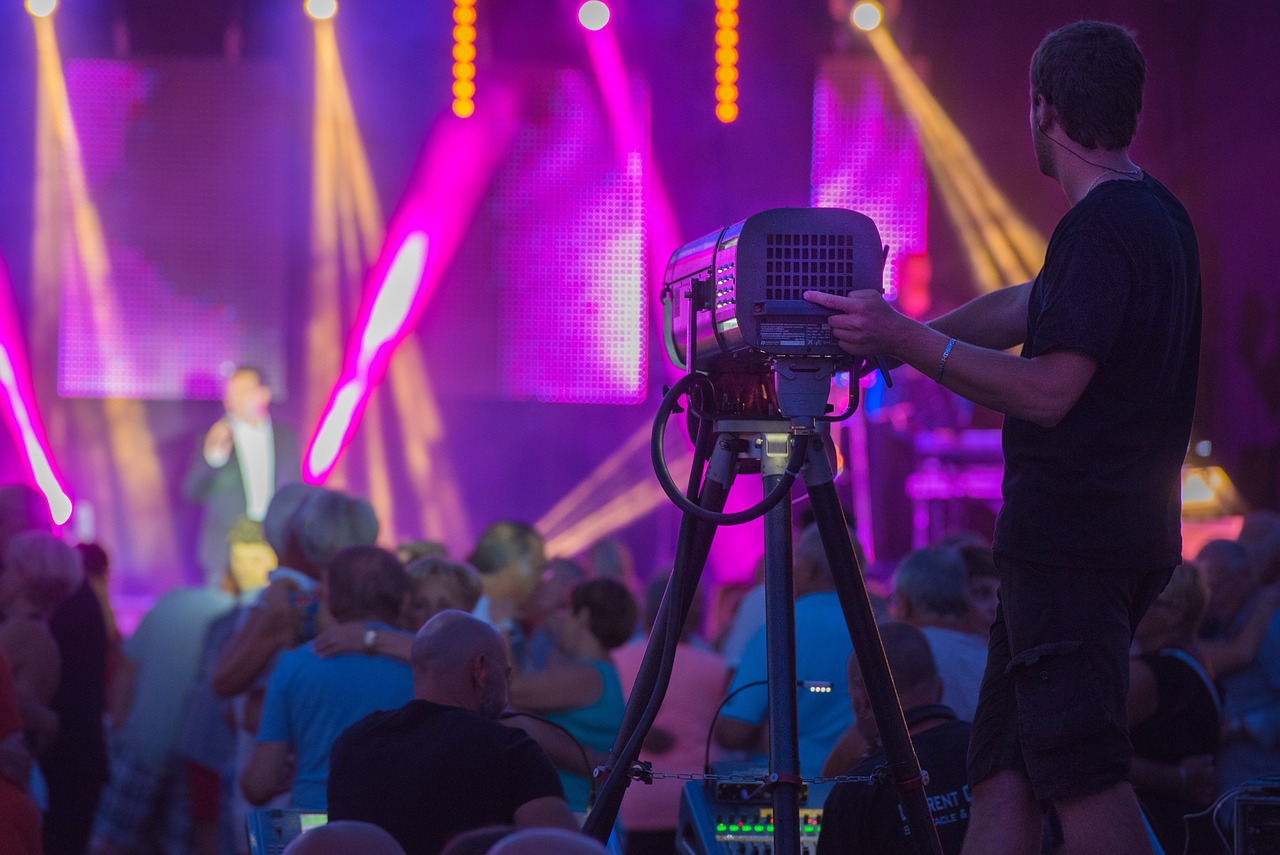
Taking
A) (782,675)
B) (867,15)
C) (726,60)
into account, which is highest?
(867,15)

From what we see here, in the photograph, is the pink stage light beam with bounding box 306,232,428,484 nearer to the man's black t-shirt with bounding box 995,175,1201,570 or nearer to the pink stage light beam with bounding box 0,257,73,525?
the pink stage light beam with bounding box 0,257,73,525

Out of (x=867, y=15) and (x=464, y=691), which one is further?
(x=867, y=15)

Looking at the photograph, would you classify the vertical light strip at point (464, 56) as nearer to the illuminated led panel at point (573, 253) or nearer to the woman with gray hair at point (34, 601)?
the illuminated led panel at point (573, 253)

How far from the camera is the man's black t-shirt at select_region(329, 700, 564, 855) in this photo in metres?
2.40

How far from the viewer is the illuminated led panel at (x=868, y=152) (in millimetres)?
9664

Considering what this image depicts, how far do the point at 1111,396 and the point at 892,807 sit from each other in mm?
955

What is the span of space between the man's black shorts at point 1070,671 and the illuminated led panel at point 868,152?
8061 mm

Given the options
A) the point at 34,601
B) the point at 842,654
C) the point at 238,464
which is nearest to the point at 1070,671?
the point at 842,654

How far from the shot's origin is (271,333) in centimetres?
947

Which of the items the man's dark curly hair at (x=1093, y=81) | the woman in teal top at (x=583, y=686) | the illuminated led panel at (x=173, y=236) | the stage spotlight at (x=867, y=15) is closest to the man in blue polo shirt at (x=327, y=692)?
the woman in teal top at (x=583, y=686)

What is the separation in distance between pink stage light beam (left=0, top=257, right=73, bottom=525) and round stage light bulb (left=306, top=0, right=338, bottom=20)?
8.95ft

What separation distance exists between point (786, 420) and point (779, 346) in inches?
11.1

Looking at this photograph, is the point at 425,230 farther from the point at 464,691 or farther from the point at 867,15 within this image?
the point at 464,691

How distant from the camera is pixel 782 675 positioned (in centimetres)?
200
